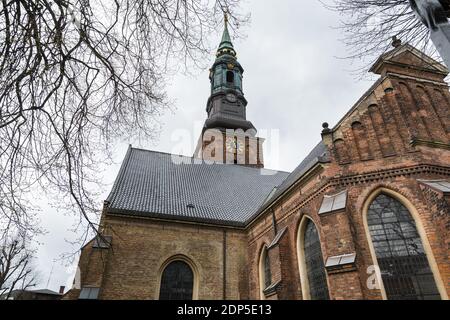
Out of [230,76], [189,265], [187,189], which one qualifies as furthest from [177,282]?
[230,76]

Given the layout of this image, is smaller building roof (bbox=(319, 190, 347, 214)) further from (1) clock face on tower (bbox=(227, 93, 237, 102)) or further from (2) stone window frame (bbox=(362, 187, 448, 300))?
(1) clock face on tower (bbox=(227, 93, 237, 102))

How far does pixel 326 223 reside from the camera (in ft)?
28.2

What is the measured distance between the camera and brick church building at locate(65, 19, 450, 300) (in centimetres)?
770

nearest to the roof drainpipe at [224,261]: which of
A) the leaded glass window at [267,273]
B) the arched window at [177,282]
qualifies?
the arched window at [177,282]

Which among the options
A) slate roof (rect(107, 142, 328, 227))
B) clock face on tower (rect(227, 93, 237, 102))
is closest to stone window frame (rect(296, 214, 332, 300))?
slate roof (rect(107, 142, 328, 227))

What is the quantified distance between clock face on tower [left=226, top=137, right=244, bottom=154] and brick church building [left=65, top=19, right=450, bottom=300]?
7905mm

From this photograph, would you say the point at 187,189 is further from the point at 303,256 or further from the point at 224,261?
the point at 303,256

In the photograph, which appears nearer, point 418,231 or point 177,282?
point 418,231

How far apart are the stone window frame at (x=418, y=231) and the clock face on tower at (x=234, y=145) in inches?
629

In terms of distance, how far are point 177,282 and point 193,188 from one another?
5426mm
